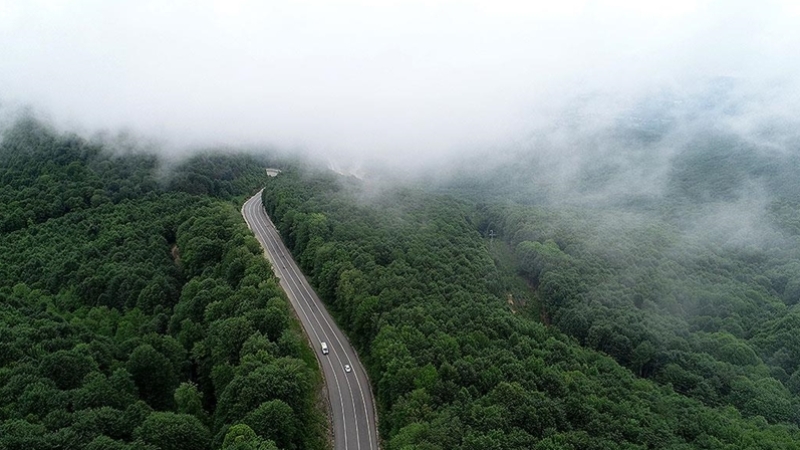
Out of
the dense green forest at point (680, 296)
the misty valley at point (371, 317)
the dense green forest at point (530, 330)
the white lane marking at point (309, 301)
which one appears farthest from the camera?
the dense green forest at point (680, 296)

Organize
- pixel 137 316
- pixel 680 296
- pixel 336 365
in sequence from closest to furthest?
1. pixel 336 365
2. pixel 137 316
3. pixel 680 296

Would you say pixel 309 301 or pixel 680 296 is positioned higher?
pixel 680 296

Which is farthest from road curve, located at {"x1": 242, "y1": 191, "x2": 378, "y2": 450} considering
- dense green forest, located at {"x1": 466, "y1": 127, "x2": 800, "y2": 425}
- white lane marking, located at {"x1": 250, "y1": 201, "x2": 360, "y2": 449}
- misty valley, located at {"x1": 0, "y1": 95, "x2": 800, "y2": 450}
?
dense green forest, located at {"x1": 466, "y1": 127, "x2": 800, "y2": 425}

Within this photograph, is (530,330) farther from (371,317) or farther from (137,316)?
(137,316)

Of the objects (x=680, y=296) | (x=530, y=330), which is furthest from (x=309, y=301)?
(x=680, y=296)

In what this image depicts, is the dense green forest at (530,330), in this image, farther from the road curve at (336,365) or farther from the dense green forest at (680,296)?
the road curve at (336,365)

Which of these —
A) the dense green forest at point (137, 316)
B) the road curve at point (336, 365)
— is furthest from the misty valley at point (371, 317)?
the road curve at point (336, 365)

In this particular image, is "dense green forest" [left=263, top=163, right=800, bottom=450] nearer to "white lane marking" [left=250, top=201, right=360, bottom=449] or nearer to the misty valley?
the misty valley
